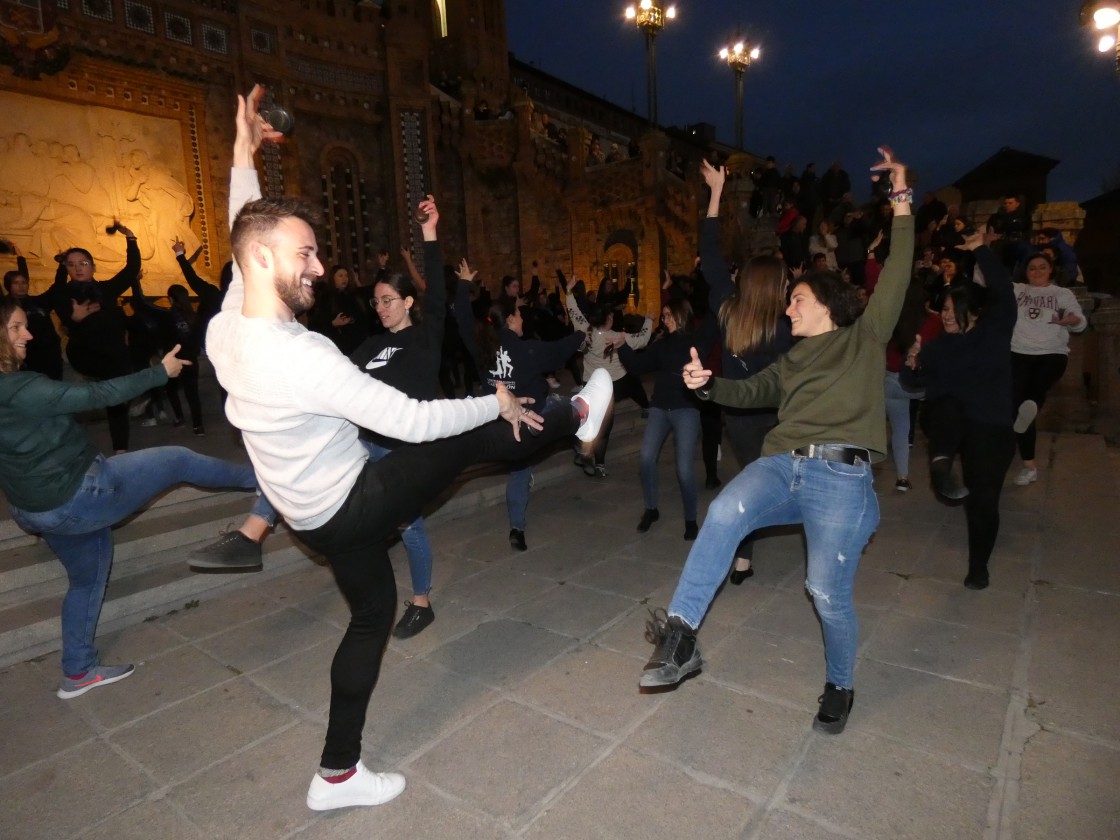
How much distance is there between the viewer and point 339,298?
7.46m

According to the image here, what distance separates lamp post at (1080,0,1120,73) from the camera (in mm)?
10031

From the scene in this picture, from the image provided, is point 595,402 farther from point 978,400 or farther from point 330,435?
point 978,400

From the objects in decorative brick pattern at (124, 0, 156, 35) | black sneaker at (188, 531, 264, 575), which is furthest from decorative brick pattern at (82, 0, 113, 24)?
black sneaker at (188, 531, 264, 575)

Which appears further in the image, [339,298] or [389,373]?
[339,298]

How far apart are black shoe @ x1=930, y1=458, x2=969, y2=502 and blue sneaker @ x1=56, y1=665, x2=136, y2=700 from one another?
16.4 ft

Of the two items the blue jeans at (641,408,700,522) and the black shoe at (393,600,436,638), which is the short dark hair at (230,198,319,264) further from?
the blue jeans at (641,408,700,522)

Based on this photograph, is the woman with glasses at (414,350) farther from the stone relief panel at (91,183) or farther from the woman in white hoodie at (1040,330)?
the stone relief panel at (91,183)

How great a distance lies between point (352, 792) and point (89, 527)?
6.73ft

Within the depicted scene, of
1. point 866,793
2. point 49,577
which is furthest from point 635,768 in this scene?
point 49,577

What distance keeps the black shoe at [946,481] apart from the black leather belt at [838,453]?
1.82m

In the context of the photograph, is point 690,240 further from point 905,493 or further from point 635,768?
point 635,768

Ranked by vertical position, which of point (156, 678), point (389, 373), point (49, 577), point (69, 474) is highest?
point (389, 373)

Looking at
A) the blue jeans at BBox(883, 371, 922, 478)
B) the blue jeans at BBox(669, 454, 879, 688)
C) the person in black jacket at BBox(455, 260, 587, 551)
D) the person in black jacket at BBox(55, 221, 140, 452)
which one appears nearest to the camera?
the blue jeans at BBox(669, 454, 879, 688)

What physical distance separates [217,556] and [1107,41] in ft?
48.9
